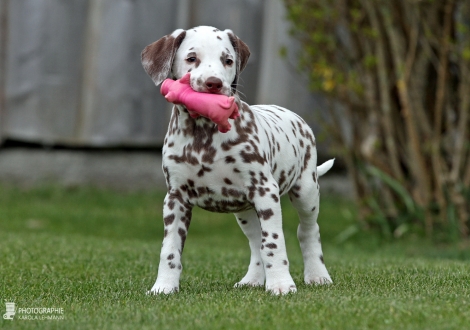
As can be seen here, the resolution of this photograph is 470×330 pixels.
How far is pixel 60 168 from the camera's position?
10.2 m

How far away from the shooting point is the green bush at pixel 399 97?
852cm

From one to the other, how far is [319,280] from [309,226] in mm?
353

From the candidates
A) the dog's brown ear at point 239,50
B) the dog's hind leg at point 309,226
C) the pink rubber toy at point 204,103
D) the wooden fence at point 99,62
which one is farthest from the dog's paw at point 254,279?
the wooden fence at point 99,62

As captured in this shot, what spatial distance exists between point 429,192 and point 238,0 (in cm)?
331

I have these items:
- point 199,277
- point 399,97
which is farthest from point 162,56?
point 399,97

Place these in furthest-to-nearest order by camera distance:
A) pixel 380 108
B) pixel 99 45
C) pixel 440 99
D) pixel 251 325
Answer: pixel 99 45
pixel 380 108
pixel 440 99
pixel 251 325

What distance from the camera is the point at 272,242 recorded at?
4.55m

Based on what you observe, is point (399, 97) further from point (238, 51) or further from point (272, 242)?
point (272, 242)

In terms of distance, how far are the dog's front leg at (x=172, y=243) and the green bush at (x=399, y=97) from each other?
4.28m

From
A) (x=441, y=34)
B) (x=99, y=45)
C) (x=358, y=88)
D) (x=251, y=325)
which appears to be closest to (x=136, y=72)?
(x=99, y=45)

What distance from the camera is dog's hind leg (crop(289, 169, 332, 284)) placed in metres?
5.16

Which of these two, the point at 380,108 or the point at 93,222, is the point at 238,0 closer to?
the point at 380,108

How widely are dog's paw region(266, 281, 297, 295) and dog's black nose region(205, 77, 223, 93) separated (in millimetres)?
1138

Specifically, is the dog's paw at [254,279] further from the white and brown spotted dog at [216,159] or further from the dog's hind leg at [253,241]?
the white and brown spotted dog at [216,159]
